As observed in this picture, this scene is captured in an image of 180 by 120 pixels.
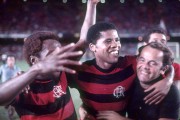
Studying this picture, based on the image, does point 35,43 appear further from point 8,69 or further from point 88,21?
point 8,69

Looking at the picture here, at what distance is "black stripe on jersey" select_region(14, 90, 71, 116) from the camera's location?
5.63 feet

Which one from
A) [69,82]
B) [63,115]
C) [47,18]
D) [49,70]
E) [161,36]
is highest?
[47,18]

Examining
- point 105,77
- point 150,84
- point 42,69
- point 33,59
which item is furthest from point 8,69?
point 150,84

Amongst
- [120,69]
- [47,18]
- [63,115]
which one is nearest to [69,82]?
[63,115]

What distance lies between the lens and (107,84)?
1839 millimetres

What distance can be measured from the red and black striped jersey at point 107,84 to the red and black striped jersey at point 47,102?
117mm

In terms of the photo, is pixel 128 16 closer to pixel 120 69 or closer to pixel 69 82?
pixel 120 69

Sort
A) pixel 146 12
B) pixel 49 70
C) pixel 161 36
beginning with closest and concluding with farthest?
pixel 49 70 → pixel 161 36 → pixel 146 12

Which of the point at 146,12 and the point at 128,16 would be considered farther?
the point at 128,16

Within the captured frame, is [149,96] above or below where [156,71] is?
below

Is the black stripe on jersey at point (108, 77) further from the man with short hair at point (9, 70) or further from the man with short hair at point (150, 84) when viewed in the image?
the man with short hair at point (9, 70)

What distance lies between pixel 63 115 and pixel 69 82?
0.22m

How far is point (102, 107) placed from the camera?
1.84 m

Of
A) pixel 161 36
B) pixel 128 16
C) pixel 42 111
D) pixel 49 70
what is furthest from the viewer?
pixel 128 16
